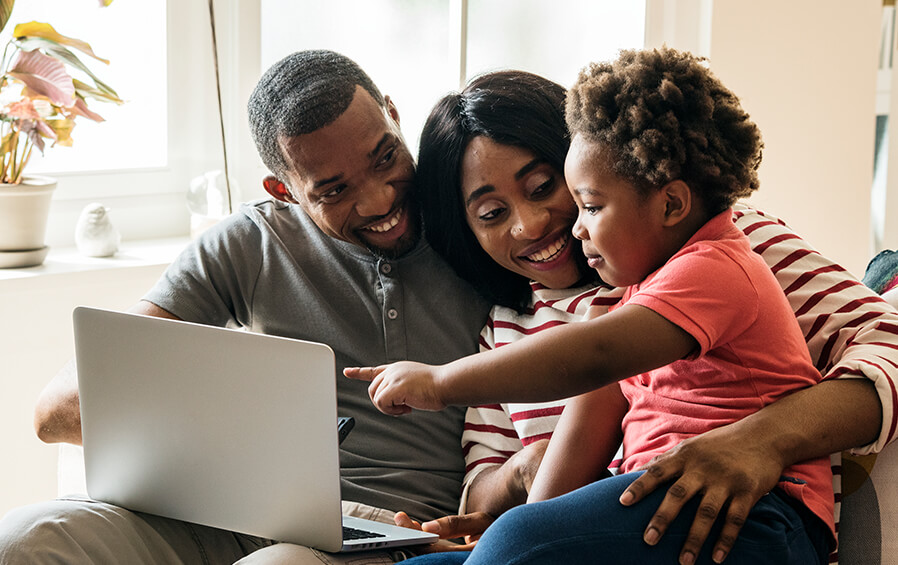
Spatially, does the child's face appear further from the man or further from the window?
the window

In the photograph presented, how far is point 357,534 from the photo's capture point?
1207mm

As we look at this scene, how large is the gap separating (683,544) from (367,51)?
1.98 meters

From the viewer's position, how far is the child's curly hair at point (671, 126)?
3.43 ft

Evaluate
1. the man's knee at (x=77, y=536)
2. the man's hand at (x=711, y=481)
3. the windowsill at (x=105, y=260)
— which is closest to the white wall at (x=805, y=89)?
the windowsill at (x=105, y=260)

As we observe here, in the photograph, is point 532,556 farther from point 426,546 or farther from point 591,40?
point 591,40

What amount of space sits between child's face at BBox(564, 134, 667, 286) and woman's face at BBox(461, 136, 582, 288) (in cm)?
24

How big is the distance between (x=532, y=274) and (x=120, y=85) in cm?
137

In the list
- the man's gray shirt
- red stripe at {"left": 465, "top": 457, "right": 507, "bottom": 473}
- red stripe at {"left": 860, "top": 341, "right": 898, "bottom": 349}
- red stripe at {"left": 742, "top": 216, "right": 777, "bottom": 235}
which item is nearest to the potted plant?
the man's gray shirt

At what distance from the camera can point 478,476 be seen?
144 centimetres

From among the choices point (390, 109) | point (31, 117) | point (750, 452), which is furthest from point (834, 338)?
point (31, 117)

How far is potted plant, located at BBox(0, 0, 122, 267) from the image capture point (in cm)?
190

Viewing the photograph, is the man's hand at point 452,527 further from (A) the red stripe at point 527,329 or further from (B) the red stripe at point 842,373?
(B) the red stripe at point 842,373

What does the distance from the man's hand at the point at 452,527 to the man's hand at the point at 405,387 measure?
0.30 meters

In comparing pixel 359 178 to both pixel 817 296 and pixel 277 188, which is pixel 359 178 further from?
pixel 817 296
